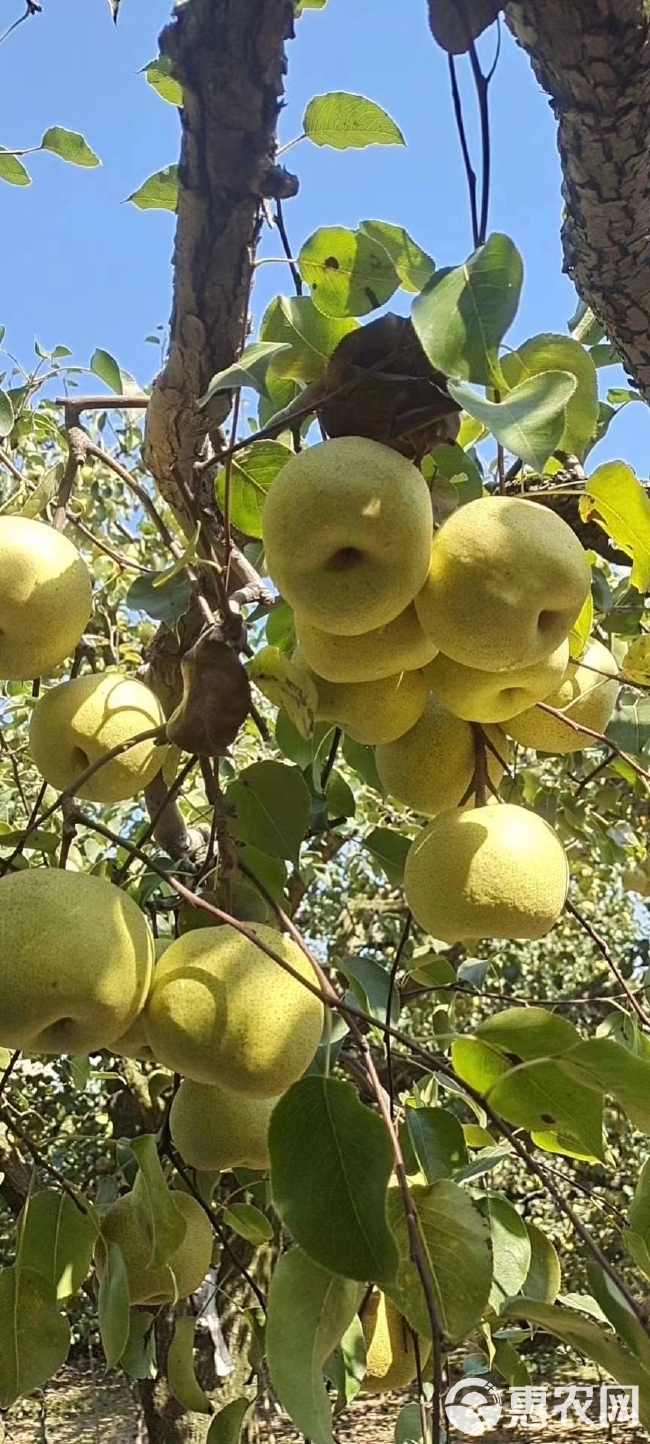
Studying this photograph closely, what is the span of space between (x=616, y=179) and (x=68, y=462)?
33.4 inches

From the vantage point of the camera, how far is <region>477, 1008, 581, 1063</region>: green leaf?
0.85 meters

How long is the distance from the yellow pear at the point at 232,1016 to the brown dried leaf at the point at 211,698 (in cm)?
17

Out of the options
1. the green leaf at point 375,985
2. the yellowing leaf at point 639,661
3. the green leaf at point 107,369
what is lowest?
the green leaf at point 375,985

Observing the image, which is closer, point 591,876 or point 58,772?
point 58,772

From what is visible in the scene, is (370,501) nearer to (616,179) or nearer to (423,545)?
(423,545)

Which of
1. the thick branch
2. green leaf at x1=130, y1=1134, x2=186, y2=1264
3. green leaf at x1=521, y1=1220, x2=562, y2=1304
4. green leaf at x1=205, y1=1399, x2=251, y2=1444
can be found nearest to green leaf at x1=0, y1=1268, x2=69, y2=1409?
green leaf at x1=130, y1=1134, x2=186, y2=1264

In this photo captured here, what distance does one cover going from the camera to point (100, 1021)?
85 centimetres

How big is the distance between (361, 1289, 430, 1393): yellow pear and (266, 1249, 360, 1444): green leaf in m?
0.55

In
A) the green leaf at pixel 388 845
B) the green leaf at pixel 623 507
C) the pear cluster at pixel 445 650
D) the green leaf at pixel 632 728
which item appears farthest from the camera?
the green leaf at pixel 388 845

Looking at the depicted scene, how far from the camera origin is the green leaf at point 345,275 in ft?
3.15

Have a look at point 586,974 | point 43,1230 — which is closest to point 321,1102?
point 43,1230

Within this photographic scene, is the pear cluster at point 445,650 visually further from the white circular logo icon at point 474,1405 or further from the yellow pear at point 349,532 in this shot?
the white circular logo icon at point 474,1405

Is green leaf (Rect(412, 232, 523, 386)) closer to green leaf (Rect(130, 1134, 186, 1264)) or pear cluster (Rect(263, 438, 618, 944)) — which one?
pear cluster (Rect(263, 438, 618, 944))

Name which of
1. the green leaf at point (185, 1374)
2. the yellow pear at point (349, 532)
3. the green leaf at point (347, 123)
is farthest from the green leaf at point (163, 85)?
the green leaf at point (185, 1374)
